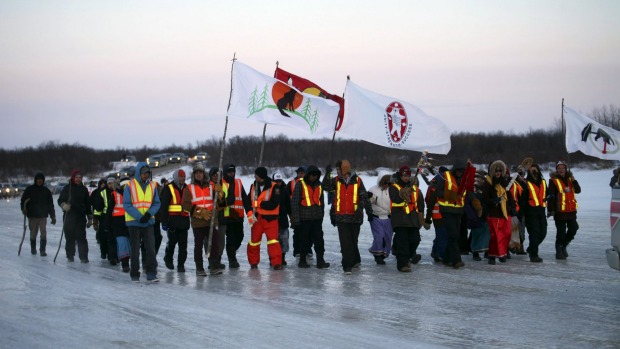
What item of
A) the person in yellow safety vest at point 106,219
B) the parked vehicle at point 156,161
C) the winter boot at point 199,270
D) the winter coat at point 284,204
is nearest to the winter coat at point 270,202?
the winter coat at point 284,204

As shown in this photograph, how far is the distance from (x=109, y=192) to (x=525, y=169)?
8.04 meters

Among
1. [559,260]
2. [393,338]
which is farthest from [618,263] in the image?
[559,260]

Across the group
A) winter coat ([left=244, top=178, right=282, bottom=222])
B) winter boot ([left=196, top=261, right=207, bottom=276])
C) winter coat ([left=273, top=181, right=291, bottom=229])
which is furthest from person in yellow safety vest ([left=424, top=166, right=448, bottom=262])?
winter boot ([left=196, top=261, right=207, bottom=276])

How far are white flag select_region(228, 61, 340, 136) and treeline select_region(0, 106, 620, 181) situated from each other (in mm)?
25716

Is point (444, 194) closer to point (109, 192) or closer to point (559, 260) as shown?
point (559, 260)

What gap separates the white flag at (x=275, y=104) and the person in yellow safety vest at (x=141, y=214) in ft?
6.33

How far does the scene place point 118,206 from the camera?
47.2ft

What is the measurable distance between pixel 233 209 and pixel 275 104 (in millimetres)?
2043

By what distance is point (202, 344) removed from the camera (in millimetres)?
7738

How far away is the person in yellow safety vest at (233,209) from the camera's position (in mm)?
14078

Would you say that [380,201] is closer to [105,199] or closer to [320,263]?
[320,263]

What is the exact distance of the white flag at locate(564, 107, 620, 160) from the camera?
15547mm

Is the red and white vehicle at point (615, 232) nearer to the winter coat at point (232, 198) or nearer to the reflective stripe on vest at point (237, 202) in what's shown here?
the winter coat at point (232, 198)

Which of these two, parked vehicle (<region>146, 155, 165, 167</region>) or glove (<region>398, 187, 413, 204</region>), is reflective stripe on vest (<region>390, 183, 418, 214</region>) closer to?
glove (<region>398, 187, 413, 204</region>)
